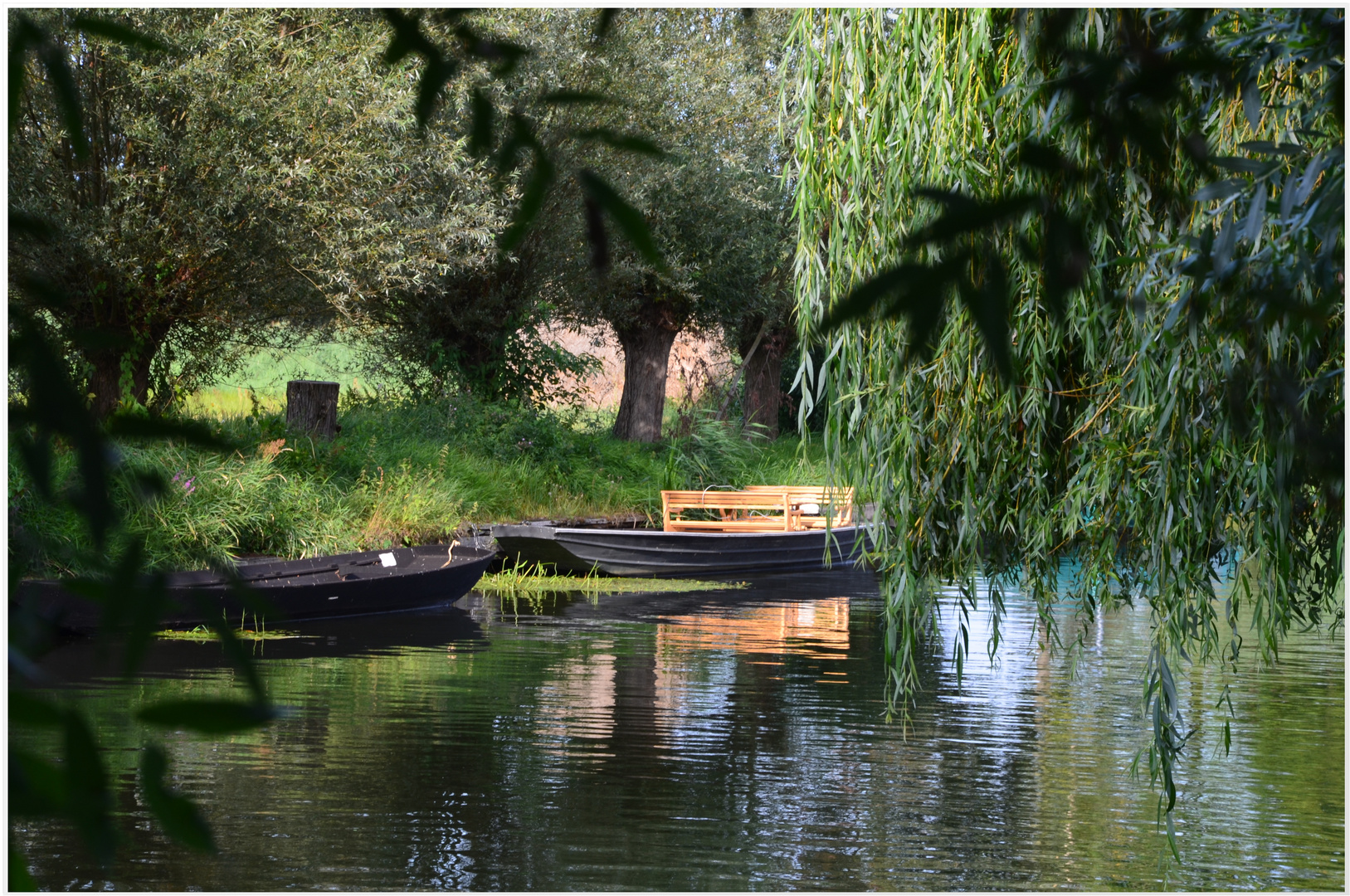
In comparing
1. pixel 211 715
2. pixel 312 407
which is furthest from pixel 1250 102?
pixel 312 407

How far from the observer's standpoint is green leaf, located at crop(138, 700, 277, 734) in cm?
101

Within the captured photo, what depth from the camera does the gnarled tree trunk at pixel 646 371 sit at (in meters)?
23.2

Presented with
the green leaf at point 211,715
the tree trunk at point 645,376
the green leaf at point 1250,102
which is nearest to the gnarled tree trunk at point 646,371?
the tree trunk at point 645,376

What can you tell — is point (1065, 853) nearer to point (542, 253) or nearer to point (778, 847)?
point (778, 847)

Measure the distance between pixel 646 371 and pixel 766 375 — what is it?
157 inches

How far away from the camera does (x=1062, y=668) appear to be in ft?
35.1

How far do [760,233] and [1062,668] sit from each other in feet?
39.9

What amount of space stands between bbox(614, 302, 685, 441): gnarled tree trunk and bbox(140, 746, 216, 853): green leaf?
22.1 meters

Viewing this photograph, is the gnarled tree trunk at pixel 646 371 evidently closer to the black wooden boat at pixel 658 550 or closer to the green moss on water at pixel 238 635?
the black wooden boat at pixel 658 550

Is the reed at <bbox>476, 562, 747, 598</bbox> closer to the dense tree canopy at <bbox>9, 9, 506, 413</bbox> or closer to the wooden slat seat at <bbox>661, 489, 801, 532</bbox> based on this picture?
the wooden slat seat at <bbox>661, 489, 801, 532</bbox>

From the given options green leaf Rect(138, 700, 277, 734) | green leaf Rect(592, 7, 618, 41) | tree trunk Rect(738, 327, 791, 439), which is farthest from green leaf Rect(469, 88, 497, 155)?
tree trunk Rect(738, 327, 791, 439)

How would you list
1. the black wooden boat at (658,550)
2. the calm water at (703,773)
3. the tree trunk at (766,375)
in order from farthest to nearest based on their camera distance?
1. the tree trunk at (766,375)
2. the black wooden boat at (658,550)
3. the calm water at (703,773)

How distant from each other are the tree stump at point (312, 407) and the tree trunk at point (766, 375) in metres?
11.6

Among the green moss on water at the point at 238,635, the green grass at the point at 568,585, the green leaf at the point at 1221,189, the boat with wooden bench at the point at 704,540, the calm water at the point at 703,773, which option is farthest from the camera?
the boat with wooden bench at the point at 704,540
